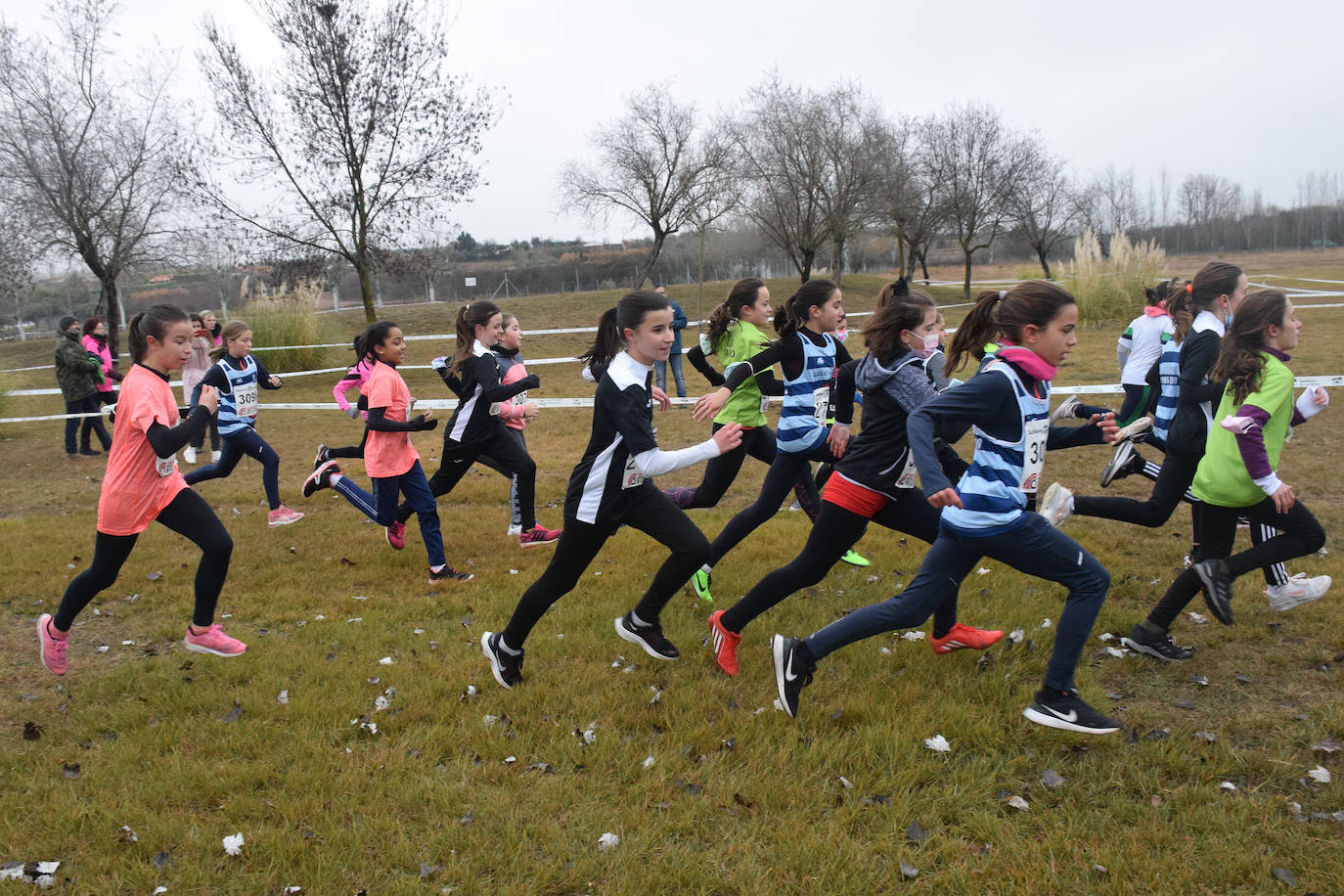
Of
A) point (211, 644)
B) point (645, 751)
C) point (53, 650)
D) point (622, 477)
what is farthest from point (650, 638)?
point (53, 650)

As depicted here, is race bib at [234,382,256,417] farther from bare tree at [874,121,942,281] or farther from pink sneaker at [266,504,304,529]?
bare tree at [874,121,942,281]

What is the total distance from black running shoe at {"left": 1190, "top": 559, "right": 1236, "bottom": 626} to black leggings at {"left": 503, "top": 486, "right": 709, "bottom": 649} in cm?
265

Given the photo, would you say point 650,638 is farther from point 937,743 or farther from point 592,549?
point 937,743

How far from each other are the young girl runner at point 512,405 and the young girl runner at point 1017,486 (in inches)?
155

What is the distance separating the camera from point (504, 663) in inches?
175

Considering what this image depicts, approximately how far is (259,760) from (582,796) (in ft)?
5.15

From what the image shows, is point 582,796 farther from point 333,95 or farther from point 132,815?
point 333,95

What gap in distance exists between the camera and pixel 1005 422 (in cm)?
360

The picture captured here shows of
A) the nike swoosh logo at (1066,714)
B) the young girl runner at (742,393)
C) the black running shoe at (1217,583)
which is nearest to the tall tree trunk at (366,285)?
the young girl runner at (742,393)

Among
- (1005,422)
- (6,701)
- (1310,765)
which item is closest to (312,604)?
(6,701)

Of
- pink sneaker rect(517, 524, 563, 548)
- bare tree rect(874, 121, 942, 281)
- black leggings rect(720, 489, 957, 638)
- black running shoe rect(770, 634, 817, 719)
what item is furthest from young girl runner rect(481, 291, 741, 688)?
bare tree rect(874, 121, 942, 281)

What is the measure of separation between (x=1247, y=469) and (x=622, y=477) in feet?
10.7

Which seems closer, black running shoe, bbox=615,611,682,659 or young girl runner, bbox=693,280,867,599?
black running shoe, bbox=615,611,682,659

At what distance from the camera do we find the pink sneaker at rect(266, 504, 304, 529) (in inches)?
316
